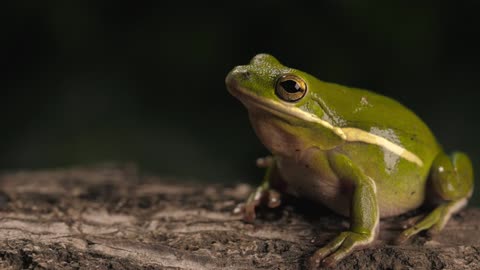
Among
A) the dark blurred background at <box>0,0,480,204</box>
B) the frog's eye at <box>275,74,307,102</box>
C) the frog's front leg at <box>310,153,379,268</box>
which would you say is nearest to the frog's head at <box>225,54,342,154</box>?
the frog's eye at <box>275,74,307,102</box>

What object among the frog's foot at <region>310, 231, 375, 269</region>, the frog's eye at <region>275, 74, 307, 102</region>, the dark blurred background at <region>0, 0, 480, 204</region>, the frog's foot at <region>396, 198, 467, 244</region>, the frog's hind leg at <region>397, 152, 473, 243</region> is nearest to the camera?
the frog's foot at <region>310, 231, 375, 269</region>

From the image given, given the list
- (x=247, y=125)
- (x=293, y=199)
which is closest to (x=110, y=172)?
(x=247, y=125)

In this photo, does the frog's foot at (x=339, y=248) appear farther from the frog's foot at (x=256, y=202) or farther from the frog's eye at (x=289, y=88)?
the frog's eye at (x=289, y=88)

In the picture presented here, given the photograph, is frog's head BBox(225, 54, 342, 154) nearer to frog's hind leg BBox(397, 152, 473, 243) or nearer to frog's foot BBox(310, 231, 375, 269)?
frog's foot BBox(310, 231, 375, 269)

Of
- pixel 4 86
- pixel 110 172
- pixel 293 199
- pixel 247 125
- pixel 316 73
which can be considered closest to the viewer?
pixel 293 199

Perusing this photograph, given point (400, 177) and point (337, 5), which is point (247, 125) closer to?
point (337, 5)

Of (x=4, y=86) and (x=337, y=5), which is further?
(x=4, y=86)

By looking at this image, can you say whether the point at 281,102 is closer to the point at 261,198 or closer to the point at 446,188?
the point at 261,198
